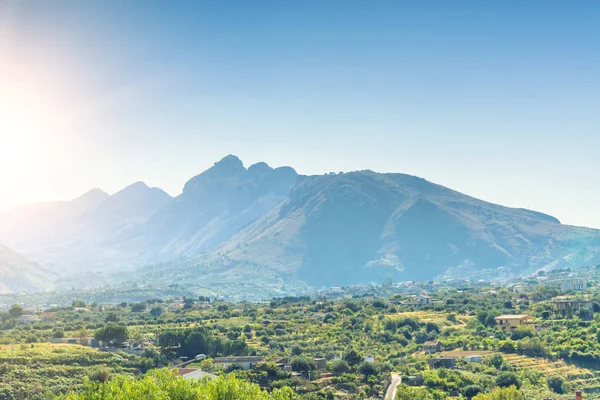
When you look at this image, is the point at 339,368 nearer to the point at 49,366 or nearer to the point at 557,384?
the point at 557,384

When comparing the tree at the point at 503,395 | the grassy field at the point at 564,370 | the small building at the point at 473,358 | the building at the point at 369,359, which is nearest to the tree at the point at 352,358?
the building at the point at 369,359

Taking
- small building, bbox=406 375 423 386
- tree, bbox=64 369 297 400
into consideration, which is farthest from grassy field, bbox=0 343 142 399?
small building, bbox=406 375 423 386

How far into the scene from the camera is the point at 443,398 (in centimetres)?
6881

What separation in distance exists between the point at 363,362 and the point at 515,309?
58.7 meters

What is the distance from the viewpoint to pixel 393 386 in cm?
7325

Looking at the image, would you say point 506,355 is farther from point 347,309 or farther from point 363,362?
point 347,309

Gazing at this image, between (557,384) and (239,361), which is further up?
(557,384)

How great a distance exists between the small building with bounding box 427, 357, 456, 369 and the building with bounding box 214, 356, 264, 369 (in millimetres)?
17437

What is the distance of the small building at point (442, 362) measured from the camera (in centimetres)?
8388

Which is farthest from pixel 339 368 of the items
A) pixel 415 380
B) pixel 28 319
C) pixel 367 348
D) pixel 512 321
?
pixel 28 319

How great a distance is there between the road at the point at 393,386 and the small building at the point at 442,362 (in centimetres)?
719

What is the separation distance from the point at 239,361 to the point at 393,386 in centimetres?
1669

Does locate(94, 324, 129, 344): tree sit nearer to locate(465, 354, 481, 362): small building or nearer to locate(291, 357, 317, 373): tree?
locate(291, 357, 317, 373): tree

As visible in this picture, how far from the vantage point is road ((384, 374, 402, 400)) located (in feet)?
226
